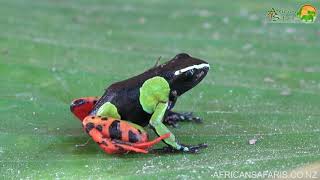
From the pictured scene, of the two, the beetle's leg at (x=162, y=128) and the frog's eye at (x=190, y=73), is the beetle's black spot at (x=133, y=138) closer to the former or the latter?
the beetle's leg at (x=162, y=128)

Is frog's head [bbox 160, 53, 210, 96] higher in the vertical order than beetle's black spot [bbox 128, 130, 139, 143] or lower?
higher

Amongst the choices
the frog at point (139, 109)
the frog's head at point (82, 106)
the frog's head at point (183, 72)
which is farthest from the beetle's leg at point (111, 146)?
the frog's head at point (183, 72)

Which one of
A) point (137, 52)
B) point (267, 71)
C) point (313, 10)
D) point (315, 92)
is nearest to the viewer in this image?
point (315, 92)

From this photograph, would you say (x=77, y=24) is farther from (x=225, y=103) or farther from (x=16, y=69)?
(x=225, y=103)

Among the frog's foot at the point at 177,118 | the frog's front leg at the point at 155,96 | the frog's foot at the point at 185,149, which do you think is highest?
the frog's front leg at the point at 155,96

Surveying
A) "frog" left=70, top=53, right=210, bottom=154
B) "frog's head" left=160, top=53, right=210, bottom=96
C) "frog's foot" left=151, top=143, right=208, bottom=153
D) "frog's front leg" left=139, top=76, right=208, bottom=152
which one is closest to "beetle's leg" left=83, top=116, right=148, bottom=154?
"frog" left=70, top=53, right=210, bottom=154

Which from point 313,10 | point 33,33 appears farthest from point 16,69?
point 313,10

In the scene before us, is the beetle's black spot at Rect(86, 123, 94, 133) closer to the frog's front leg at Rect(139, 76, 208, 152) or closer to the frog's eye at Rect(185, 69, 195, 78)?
the frog's front leg at Rect(139, 76, 208, 152)

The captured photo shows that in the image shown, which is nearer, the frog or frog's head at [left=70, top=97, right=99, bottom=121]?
the frog
